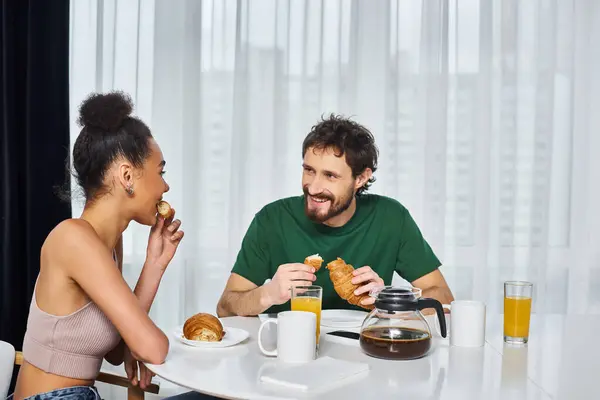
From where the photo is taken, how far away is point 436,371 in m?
1.49

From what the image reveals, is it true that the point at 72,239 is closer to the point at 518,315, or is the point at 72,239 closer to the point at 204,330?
the point at 204,330

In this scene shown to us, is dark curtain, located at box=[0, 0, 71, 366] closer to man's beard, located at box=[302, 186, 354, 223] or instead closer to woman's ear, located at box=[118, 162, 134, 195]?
man's beard, located at box=[302, 186, 354, 223]

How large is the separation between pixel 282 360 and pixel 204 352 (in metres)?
0.20

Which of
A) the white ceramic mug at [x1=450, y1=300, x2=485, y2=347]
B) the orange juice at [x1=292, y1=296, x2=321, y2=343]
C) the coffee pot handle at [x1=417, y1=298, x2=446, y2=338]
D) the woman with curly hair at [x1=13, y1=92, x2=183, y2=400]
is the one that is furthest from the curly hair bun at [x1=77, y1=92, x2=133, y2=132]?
the white ceramic mug at [x1=450, y1=300, x2=485, y2=347]

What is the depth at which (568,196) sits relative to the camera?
3312mm

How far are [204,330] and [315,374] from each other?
377 mm

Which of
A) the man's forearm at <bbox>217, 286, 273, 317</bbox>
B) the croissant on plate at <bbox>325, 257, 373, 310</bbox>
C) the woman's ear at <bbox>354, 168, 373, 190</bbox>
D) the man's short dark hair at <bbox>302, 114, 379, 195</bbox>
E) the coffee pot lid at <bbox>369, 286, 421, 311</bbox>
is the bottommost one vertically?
the man's forearm at <bbox>217, 286, 273, 317</bbox>

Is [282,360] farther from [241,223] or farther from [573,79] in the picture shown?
[573,79]

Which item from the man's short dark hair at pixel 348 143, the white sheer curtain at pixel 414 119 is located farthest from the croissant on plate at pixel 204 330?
the white sheer curtain at pixel 414 119

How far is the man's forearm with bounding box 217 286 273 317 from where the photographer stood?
203cm

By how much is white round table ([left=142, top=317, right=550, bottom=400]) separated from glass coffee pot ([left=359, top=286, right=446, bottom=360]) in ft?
0.07

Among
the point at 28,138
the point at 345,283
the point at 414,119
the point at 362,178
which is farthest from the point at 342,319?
the point at 28,138

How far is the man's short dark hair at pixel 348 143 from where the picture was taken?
2455 millimetres

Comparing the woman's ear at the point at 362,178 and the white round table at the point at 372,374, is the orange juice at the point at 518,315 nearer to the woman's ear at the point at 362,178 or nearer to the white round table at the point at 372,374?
the white round table at the point at 372,374
